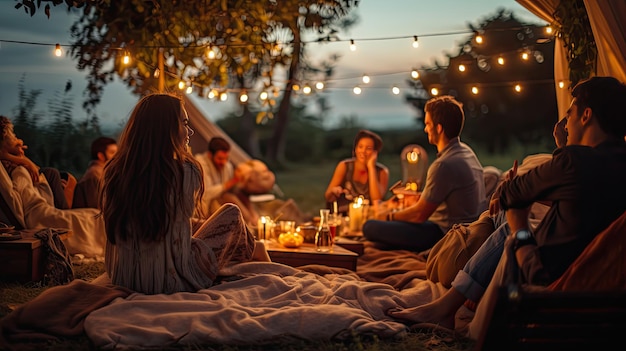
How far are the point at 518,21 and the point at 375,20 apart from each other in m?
2.75

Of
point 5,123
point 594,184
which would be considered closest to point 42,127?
point 5,123

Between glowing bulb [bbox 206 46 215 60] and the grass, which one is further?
glowing bulb [bbox 206 46 215 60]

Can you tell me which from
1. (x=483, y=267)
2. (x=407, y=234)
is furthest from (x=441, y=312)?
(x=407, y=234)

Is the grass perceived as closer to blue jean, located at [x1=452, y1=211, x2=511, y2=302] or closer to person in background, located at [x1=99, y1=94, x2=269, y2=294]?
blue jean, located at [x1=452, y1=211, x2=511, y2=302]

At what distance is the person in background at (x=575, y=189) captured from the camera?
9.16 ft

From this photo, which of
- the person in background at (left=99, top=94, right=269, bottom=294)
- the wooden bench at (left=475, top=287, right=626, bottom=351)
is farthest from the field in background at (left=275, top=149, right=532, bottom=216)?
the wooden bench at (left=475, top=287, right=626, bottom=351)

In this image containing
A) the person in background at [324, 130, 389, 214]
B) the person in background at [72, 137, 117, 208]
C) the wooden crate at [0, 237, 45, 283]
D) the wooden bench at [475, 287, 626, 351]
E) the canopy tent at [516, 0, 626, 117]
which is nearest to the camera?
the wooden bench at [475, 287, 626, 351]

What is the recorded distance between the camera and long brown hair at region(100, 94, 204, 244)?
3.39 metres

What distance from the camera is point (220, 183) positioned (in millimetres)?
7113

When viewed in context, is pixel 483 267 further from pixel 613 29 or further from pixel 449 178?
pixel 613 29

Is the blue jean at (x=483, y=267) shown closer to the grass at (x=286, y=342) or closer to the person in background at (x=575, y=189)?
the grass at (x=286, y=342)

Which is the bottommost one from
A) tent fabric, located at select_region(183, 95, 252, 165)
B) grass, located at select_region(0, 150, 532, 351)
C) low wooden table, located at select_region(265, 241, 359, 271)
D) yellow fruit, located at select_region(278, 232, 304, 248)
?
grass, located at select_region(0, 150, 532, 351)

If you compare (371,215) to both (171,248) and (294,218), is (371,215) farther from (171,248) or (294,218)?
(171,248)

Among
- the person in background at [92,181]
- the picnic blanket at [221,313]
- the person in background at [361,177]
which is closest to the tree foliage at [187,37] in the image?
the person in background at [92,181]
